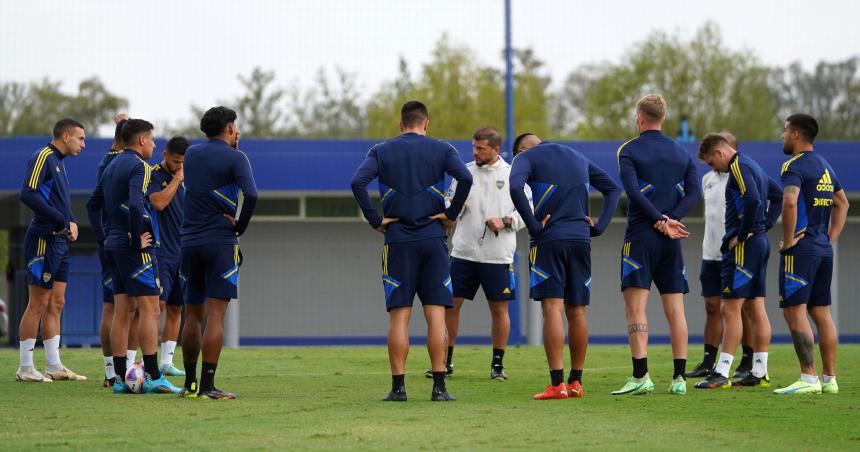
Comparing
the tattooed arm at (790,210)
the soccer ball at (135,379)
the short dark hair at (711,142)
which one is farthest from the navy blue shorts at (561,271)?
the soccer ball at (135,379)

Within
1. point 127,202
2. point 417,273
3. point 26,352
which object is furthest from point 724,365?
point 26,352

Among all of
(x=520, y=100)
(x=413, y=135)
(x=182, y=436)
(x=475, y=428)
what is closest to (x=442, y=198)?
(x=413, y=135)

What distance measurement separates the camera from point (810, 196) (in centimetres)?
1069

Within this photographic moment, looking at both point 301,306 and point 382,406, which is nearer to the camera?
point 382,406

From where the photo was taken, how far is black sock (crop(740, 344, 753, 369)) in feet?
40.6

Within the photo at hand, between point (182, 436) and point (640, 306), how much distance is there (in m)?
4.21

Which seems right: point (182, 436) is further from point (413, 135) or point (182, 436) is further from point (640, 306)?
point (640, 306)

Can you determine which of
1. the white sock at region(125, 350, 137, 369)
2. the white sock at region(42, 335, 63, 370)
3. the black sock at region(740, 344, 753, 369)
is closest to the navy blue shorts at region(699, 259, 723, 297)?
the black sock at region(740, 344, 753, 369)

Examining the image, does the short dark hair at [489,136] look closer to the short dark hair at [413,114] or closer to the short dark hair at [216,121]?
the short dark hair at [413,114]

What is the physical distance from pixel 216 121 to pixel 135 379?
2.27 metres

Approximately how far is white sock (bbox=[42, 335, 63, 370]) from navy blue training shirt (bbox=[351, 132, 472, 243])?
4.08 meters

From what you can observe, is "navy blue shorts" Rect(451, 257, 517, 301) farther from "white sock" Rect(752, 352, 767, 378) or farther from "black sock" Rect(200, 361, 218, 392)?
"black sock" Rect(200, 361, 218, 392)

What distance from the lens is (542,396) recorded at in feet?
32.7

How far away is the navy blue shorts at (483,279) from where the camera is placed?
1293 cm
